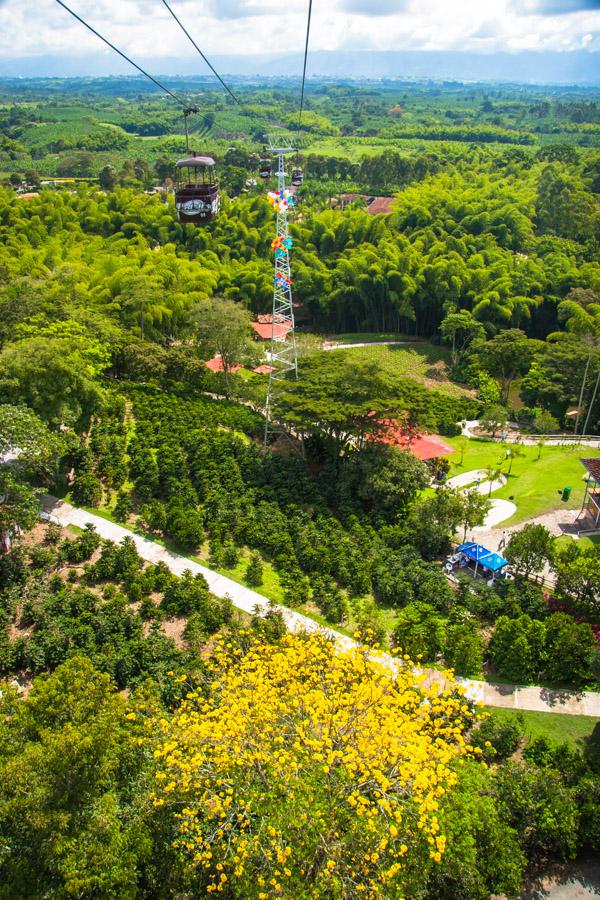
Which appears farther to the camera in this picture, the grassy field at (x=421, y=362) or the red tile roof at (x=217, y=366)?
the grassy field at (x=421, y=362)

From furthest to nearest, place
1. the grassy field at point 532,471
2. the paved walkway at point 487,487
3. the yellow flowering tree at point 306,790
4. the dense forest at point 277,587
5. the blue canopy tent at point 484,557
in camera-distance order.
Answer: the grassy field at point 532,471, the paved walkway at point 487,487, the blue canopy tent at point 484,557, the dense forest at point 277,587, the yellow flowering tree at point 306,790

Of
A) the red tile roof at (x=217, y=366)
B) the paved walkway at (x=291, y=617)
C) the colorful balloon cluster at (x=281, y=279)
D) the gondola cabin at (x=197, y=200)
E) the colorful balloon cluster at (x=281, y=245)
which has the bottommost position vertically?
the paved walkway at (x=291, y=617)

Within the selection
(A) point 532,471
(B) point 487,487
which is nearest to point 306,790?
(B) point 487,487

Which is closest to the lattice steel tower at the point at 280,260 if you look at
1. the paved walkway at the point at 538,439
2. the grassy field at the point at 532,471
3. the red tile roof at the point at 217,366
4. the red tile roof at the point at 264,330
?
the grassy field at the point at 532,471

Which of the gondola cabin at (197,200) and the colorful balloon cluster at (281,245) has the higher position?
the gondola cabin at (197,200)

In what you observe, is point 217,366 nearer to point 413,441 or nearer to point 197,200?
point 197,200

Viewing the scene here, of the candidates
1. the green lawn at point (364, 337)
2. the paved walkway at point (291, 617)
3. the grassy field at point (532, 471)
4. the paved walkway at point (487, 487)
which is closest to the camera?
the paved walkway at point (291, 617)

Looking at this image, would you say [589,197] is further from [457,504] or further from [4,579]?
[4,579]

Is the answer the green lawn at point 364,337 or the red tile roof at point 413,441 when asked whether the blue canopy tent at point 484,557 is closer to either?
the red tile roof at point 413,441
